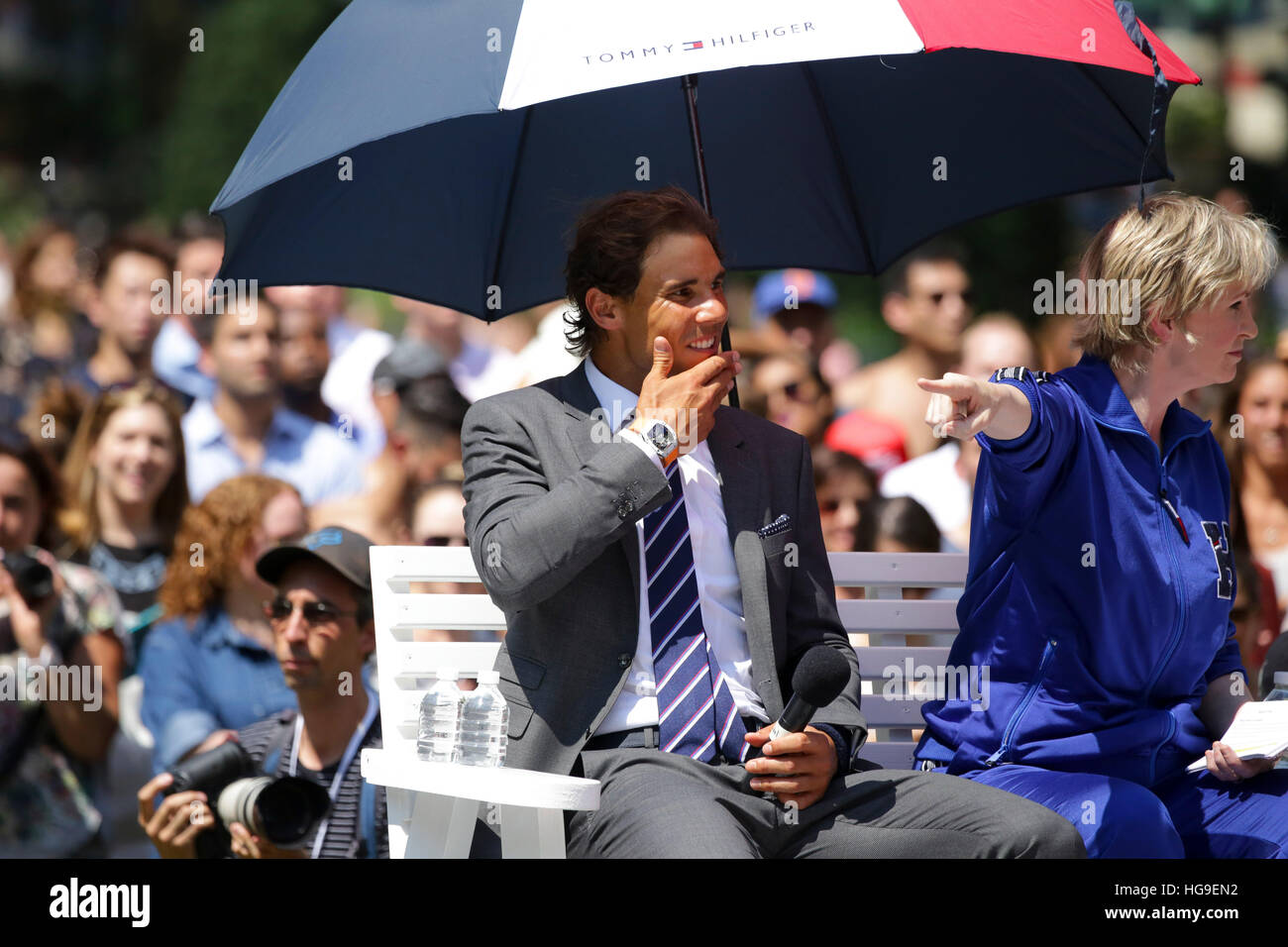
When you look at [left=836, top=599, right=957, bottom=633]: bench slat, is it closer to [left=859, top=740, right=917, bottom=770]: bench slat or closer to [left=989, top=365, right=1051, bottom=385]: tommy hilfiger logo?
[left=859, top=740, right=917, bottom=770]: bench slat

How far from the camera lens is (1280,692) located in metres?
3.37

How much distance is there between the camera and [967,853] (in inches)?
116

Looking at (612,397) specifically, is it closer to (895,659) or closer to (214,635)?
(895,659)

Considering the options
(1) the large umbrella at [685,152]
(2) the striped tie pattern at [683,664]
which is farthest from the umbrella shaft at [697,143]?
(2) the striped tie pattern at [683,664]

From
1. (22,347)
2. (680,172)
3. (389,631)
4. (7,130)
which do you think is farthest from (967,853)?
(7,130)

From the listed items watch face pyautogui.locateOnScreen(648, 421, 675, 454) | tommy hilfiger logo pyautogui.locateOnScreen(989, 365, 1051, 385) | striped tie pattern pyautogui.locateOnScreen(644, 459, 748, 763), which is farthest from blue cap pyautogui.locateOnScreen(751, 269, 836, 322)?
watch face pyautogui.locateOnScreen(648, 421, 675, 454)

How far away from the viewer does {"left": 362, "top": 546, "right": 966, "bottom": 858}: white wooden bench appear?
279 cm

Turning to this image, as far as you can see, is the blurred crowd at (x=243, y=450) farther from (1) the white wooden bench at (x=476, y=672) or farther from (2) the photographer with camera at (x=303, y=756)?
(1) the white wooden bench at (x=476, y=672)

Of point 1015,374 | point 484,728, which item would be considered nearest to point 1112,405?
point 1015,374

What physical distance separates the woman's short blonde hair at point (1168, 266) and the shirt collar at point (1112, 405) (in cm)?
5

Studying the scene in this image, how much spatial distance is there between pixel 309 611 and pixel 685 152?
5.56ft

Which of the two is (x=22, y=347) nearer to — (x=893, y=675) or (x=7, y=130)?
(x=893, y=675)

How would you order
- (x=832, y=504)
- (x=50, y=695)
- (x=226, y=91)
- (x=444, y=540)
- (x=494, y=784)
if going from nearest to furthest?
(x=494, y=784) → (x=50, y=695) → (x=444, y=540) → (x=832, y=504) → (x=226, y=91)

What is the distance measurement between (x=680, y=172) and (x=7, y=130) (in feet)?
33.5
